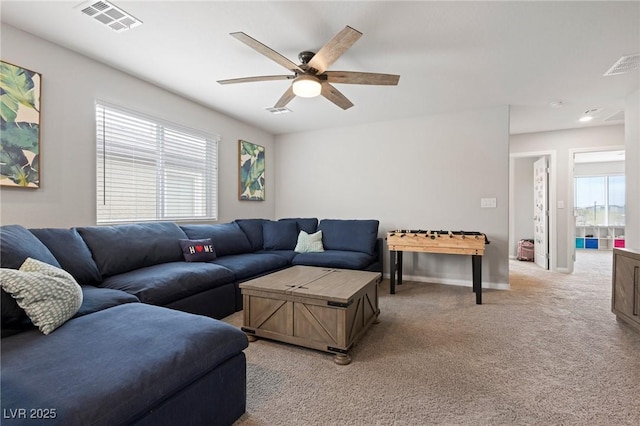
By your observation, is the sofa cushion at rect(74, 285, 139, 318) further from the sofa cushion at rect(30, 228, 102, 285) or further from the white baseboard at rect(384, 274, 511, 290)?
the white baseboard at rect(384, 274, 511, 290)

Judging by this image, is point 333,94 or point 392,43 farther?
point 333,94

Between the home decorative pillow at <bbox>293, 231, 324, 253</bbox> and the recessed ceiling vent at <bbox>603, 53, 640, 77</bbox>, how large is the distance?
3733 millimetres

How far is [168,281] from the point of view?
8.07 ft

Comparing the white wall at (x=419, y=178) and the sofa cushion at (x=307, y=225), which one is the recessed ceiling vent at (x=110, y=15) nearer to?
the sofa cushion at (x=307, y=225)

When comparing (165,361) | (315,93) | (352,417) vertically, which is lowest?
(352,417)

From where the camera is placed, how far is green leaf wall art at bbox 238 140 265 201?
15.8ft

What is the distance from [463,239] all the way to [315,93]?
2.47 metres

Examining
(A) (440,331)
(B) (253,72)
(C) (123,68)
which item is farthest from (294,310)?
(C) (123,68)

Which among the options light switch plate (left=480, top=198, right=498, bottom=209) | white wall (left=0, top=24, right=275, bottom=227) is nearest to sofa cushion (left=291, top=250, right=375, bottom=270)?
light switch plate (left=480, top=198, right=498, bottom=209)

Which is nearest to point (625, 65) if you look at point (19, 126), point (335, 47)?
point (335, 47)

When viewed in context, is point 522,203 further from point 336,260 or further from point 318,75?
point 318,75

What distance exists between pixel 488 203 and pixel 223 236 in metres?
3.67

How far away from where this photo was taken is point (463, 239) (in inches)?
143

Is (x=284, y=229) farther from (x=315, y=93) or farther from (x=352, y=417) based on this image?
(x=352, y=417)
